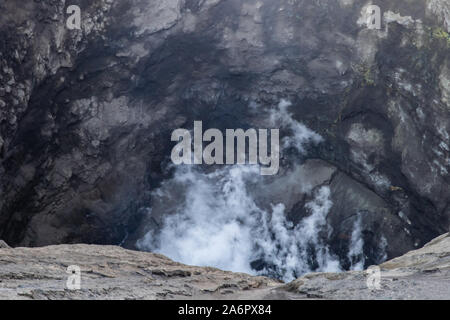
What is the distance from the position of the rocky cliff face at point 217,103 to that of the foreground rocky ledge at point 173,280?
Result: 4.99 m

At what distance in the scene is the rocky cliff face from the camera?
1380 cm

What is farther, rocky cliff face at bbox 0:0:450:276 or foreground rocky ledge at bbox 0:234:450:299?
rocky cliff face at bbox 0:0:450:276

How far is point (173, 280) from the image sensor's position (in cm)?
843

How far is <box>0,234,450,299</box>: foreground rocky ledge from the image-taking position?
643cm

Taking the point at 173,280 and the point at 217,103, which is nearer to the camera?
the point at 173,280

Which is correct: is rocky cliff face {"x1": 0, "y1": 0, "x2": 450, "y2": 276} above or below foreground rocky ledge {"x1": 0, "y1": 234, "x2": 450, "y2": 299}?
above

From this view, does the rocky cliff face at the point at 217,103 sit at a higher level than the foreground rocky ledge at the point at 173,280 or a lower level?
higher

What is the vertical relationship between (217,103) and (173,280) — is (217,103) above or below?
above

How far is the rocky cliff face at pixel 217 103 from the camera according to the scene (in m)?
13.8

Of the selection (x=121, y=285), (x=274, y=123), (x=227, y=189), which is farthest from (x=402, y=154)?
(x=121, y=285)

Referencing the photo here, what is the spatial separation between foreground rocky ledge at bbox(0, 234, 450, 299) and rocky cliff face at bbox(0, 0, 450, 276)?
4.99m

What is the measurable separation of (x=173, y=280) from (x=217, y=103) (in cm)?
922

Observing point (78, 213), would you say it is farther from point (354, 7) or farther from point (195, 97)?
point (354, 7)

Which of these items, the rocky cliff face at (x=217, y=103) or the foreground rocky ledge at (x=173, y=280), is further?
the rocky cliff face at (x=217, y=103)
